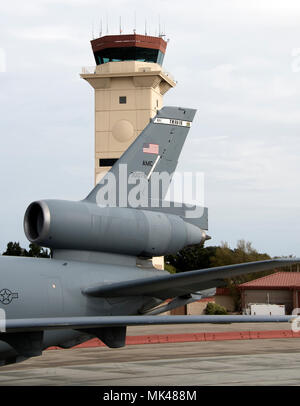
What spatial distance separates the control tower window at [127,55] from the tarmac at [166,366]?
2178 inches

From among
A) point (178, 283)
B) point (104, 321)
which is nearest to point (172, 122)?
point (178, 283)

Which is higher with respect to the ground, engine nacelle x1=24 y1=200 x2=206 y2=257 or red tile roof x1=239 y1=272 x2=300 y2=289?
red tile roof x1=239 y1=272 x2=300 y2=289

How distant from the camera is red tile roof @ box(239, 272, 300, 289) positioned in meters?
63.3

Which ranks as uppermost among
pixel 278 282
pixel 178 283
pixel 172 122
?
pixel 172 122

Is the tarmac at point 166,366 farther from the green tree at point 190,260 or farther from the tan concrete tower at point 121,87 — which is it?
the green tree at point 190,260

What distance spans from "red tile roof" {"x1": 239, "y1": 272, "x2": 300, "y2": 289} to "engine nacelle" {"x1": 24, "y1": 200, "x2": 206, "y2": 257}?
156ft

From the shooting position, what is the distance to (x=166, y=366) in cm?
2159

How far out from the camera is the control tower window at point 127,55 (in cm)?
8050

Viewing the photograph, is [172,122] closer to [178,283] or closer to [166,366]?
[178,283]

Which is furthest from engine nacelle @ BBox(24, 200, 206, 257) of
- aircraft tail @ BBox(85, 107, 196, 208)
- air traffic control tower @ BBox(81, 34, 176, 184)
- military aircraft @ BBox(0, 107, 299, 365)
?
air traffic control tower @ BBox(81, 34, 176, 184)

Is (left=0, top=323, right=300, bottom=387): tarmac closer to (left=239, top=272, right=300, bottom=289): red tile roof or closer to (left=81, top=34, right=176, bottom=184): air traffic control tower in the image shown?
(left=239, top=272, right=300, bottom=289): red tile roof

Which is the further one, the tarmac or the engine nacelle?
the tarmac
